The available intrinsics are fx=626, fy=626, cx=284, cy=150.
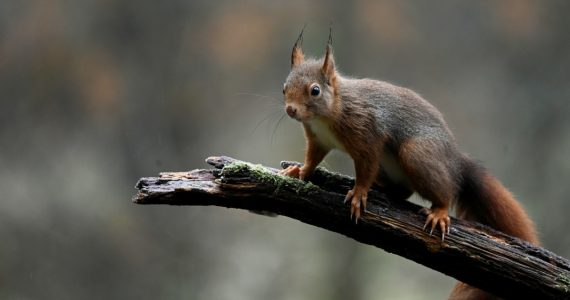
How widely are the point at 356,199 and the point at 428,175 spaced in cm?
44

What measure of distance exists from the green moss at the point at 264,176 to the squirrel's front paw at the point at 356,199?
0.22 metres

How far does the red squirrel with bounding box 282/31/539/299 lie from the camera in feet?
10.9

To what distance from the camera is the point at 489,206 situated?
3.60m

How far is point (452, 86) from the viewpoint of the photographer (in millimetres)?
5867

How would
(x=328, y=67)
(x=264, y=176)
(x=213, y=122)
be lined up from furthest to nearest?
(x=213, y=122) < (x=328, y=67) < (x=264, y=176)

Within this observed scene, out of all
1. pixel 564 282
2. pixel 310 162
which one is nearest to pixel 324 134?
pixel 310 162

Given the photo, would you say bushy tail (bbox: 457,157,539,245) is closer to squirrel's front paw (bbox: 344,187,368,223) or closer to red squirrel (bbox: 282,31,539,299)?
red squirrel (bbox: 282,31,539,299)

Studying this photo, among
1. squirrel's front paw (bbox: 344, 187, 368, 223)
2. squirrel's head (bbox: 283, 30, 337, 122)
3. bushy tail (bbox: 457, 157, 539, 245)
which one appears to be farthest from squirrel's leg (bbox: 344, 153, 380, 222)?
bushy tail (bbox: 457, 157, 539, 245)

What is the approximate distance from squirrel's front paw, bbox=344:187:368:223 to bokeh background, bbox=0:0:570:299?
7.16 ft

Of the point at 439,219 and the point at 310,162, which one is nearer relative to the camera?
the point at 439,219

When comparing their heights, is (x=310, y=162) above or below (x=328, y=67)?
below

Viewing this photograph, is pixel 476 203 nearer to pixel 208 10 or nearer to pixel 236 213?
pixel 236 213

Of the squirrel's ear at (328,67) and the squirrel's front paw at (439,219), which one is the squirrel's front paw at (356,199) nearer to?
the squirrel's front paw at (439,219)

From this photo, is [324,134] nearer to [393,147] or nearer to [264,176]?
[393,147]
